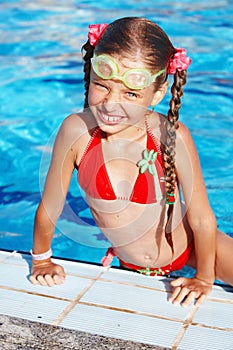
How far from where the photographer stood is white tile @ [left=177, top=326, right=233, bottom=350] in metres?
2.67

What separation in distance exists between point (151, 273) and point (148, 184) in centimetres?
52

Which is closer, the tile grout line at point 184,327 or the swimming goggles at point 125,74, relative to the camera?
the tile grout line at point 184,327

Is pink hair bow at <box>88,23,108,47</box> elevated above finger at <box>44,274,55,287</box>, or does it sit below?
above

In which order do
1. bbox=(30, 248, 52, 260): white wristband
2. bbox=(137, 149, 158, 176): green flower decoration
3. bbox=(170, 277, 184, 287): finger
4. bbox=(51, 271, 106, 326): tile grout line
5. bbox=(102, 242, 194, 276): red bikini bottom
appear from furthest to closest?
bbox=(102, 242, 194, 276): red bikini bottom
bbox=(30, 248, 52, 260): white wristband
bbox=(137, 149, 158, 176): green flower decoration
bbox=(170, 277, 184, 287): finger
bbox=(51, 271, 106, 326): tile grout line

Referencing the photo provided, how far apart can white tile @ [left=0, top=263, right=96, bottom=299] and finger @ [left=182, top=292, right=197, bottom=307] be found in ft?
1.65

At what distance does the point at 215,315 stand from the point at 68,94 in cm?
587

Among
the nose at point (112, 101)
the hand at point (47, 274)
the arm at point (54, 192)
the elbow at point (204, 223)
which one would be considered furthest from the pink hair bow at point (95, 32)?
the hand at point (47, 274)

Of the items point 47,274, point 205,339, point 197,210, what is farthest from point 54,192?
point 205,339

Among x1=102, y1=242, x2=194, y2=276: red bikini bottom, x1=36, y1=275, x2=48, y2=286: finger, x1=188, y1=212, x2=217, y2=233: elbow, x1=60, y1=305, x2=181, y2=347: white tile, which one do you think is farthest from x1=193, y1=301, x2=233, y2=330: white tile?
x1=36, y1=275, x2=48, y2=286: finger

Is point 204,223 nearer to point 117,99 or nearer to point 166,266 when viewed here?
point 166,266

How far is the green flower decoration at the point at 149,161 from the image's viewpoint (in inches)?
132

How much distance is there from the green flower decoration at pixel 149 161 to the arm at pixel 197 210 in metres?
0.13

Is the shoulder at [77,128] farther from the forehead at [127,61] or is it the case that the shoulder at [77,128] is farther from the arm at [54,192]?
the forehead at [127,61]

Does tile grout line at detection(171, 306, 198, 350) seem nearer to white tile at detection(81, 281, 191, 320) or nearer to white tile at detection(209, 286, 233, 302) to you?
white tile at detection(81, 281, 191, 320)
